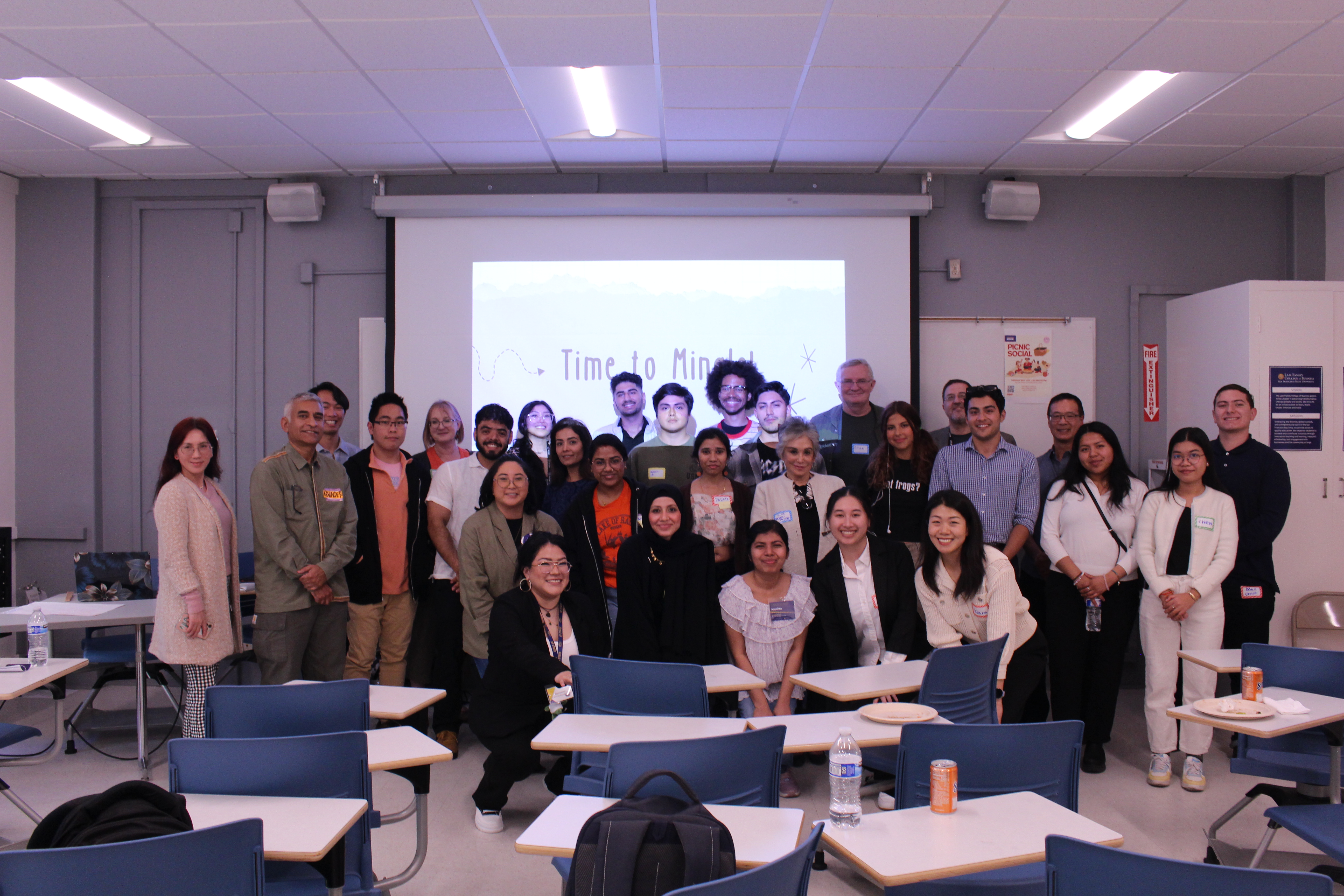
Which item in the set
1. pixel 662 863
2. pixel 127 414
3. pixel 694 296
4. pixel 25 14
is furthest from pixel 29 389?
pixel 662 863

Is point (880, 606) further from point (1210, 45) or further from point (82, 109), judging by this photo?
point (82, 109)

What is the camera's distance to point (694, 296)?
564 cm

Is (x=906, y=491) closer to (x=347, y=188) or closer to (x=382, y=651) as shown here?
(x=382, y=651)

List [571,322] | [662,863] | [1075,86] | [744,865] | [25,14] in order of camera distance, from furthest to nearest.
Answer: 1. [571,322]
2. [1075,86]
3. [25,14]
4. [744,865]
5. [662,863]

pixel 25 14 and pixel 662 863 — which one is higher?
pixel 25 14

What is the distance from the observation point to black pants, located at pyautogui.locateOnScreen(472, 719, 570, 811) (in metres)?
3.46

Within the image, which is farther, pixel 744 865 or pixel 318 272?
pixel 318 272

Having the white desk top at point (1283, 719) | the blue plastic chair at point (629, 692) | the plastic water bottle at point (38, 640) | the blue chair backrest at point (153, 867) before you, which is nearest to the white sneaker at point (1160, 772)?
the white desk top at point (1283, 719)

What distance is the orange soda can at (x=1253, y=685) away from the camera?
3.04 meters

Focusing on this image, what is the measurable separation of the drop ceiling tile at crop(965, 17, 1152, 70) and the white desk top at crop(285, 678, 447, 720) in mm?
3541

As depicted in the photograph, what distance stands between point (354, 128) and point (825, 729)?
4.17 metres

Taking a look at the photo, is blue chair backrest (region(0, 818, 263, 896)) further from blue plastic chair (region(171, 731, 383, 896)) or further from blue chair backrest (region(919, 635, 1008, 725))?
blue chair backrest (region(919, 635, 1008, 725))

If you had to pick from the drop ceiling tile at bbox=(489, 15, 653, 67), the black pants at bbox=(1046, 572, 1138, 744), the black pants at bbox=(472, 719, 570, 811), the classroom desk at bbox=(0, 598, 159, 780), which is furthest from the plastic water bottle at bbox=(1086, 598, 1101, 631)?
the classroom desk at bbox=(0, 598, 159, 780)

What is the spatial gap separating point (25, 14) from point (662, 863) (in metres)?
4.16
